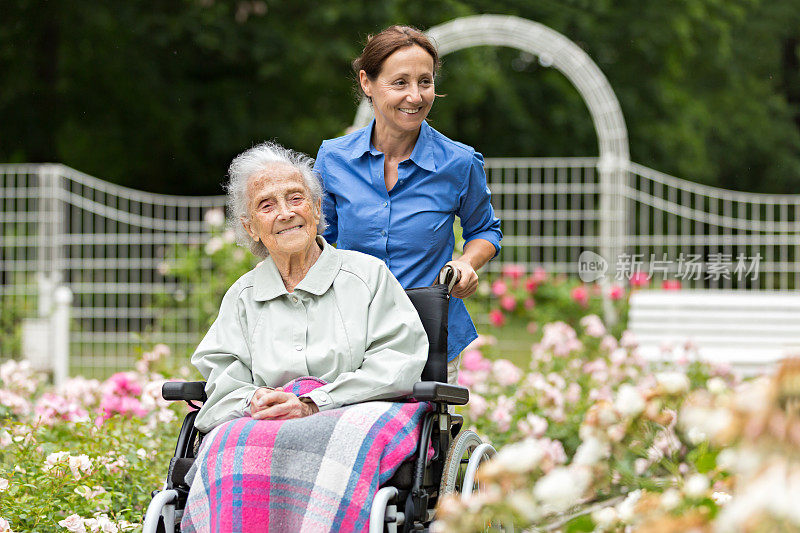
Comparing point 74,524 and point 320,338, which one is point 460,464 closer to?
point 320,338

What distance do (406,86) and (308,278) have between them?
2.02 feet

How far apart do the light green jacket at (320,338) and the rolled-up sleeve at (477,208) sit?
471 millimetres

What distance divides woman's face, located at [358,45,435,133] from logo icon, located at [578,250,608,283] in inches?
204

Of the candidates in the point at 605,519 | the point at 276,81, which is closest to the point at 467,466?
the point at 605,519

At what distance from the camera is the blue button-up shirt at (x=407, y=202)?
9.41ft

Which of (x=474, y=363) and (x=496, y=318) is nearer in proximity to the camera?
(x=474, y=363)

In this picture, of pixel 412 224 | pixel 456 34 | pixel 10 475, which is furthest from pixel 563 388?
pixel 456 34

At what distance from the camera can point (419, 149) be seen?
291cm

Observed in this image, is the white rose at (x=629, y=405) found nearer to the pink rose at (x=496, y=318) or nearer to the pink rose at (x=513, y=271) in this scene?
the pink rose at (x=496, y=318)

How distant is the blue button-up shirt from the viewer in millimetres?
2867

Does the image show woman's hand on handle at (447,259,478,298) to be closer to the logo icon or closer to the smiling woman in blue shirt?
the smiling woman in blue shirt

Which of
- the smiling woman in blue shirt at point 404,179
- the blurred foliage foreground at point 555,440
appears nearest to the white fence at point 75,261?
the blurred foliage foreground at point 555,440

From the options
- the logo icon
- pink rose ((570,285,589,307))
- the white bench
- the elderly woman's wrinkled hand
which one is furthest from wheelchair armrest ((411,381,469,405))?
the logo icon

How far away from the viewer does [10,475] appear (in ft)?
9.85
